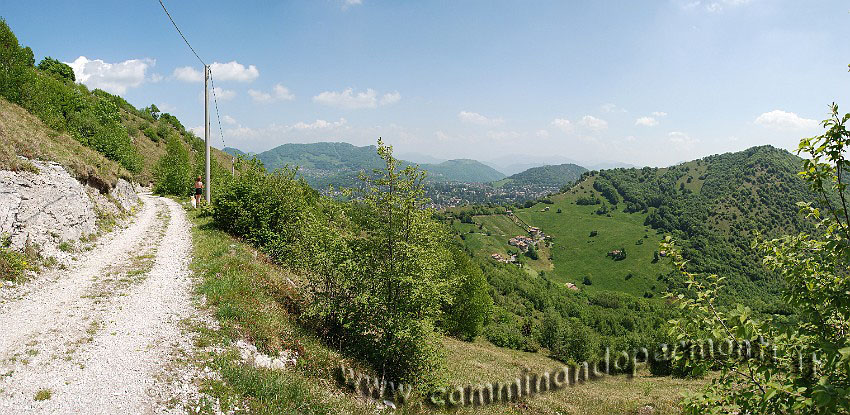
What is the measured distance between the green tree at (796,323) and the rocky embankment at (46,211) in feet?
70.3

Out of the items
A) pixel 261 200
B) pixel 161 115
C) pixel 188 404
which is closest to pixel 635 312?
pixel 261 200

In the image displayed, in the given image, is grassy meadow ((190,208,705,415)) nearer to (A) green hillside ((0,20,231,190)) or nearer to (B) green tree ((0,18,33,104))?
(A) green hillside ((0,20,231,190))

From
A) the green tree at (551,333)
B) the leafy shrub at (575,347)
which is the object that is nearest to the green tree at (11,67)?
the leafy shrub at (575,347)

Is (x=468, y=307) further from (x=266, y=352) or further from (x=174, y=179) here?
(x=266, y=352)

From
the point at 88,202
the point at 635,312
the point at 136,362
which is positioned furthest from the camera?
the point at 635,312

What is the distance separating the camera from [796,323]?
5.96m

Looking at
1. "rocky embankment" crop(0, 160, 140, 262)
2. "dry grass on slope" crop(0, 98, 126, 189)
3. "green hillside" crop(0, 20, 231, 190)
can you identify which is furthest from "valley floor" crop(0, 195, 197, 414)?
"green hillside" crop(0, 20, 231, 190)

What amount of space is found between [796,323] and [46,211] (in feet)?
81.5

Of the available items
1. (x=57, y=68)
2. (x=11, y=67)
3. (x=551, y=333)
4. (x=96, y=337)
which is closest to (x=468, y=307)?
(x=551, y=333)

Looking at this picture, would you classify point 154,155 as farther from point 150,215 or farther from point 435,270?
point 435,270

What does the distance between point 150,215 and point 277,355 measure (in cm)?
2314

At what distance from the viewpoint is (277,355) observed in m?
12.3

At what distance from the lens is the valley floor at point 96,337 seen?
8.19m

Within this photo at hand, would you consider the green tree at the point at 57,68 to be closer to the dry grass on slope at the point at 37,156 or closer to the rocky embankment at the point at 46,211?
the dry grass on slope at the point at 37,156
